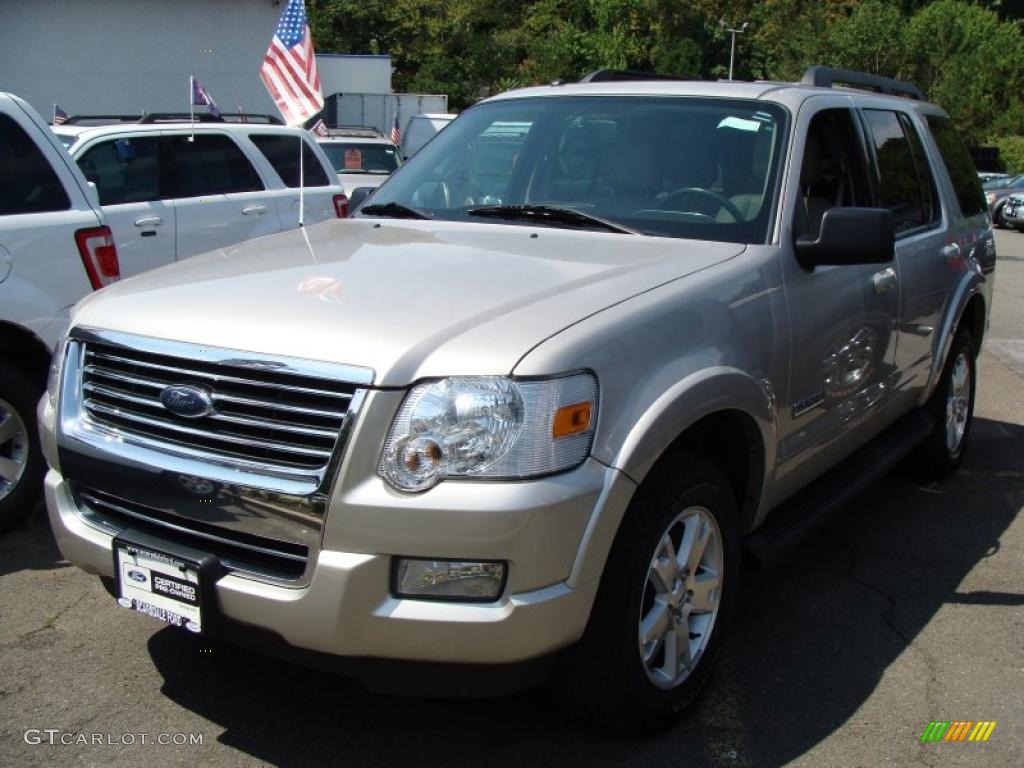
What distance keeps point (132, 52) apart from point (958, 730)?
22460 millimetres

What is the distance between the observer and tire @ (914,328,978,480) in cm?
566

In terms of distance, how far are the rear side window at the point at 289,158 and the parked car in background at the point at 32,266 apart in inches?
127

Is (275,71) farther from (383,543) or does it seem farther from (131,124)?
(383,543)

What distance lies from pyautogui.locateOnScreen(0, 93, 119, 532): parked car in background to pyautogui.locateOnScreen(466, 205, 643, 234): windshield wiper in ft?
6.85

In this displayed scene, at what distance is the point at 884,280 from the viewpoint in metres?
4.49

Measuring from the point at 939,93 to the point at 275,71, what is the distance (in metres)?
41.8

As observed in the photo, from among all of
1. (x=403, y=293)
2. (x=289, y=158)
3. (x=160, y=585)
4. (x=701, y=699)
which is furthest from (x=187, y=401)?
(x=289, y=158)

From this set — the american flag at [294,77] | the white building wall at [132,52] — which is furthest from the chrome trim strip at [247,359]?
the white building wall at [132,52]

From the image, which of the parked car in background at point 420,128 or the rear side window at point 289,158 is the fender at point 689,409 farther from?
the parked car in background at point 420,128

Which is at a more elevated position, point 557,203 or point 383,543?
point 557,203

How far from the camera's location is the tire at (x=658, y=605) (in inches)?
117

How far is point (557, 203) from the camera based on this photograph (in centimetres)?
421

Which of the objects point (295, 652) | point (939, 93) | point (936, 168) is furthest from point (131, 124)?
point (939, 93)

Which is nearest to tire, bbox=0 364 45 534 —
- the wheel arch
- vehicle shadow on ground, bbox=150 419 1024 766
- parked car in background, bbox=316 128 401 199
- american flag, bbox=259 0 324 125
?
the wheel arch
